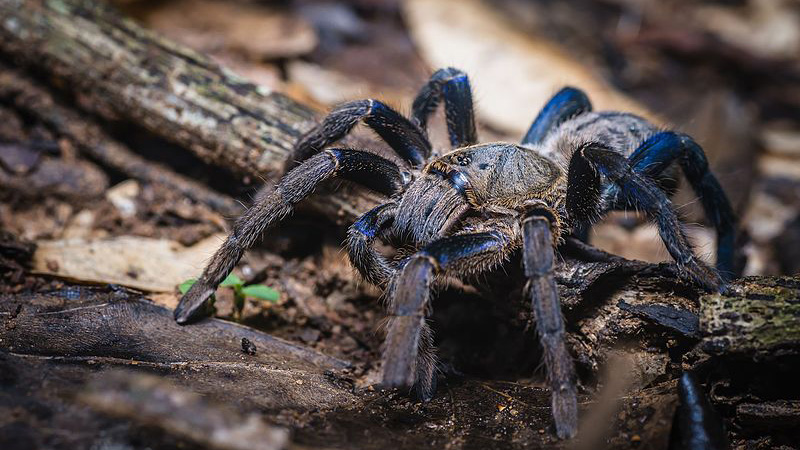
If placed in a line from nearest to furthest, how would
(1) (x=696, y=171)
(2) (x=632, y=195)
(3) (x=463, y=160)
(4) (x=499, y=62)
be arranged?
1. (2) (x=632, y=195)
2. (3) (x=463, y=160)
3. (1) (x=696, y=171)
4. (4) (x=499, y=62)

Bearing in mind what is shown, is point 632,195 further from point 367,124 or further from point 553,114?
point 367,124

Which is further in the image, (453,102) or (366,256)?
(453,102)

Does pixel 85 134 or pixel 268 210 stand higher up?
pixel 85 134

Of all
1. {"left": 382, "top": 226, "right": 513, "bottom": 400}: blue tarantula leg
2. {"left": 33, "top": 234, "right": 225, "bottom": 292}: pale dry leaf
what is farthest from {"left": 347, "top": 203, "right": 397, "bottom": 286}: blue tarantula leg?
{"left": 33, "top": 234, "right": 225, "bottom": 292}: pale dry leaf

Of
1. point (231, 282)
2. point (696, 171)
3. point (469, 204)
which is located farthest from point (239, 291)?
point (696, 171)

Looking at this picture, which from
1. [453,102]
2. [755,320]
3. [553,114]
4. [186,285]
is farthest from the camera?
[553,114]

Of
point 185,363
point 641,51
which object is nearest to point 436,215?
point 185,363
